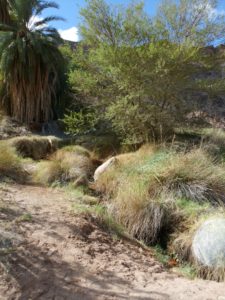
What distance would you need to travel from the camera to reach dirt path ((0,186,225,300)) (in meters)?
3.74

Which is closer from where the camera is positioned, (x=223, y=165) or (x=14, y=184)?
(x=14, y=184)

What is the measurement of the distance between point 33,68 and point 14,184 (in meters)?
6.37

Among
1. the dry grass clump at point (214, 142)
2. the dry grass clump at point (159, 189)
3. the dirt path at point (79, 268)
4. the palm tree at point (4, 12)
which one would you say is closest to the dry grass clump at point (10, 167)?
the dry grass clump at point (159, 189)

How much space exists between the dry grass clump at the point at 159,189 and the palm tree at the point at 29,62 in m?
5.68

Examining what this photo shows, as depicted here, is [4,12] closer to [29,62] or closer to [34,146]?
[29,62]

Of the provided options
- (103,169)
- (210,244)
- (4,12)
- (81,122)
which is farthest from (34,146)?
(210,244)

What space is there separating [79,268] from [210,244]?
189 centimetres

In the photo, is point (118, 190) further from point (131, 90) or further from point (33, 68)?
point (33, 68)

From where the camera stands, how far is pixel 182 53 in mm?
9523

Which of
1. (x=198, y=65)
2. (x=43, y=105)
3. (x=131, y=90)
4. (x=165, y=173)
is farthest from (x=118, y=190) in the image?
(x=43, y=105)

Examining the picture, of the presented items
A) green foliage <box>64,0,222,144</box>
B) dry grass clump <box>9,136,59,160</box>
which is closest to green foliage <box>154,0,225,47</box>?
green foliage <box>64,0,222,144</box>

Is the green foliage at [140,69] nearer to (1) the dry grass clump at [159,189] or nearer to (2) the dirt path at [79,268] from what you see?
(1) the dry grass clump at [159,189]

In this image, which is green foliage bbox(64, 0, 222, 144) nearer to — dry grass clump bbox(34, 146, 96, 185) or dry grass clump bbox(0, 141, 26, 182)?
dry grass clump bbox(34, 146, 96, 185)

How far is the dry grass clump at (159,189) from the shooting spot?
6.12 metres
